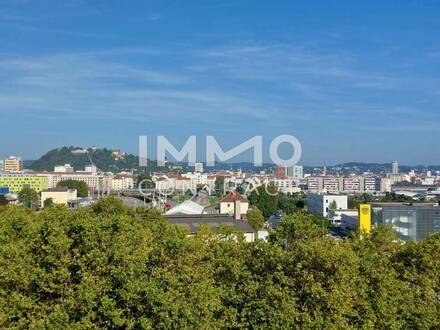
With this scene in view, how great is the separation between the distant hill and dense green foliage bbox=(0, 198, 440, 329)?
17424cm

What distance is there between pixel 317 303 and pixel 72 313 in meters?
4.39

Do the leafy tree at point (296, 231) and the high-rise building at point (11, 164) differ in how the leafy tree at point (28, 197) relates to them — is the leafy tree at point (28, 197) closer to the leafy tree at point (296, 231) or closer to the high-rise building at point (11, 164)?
the leafy tree at point (296, 231)

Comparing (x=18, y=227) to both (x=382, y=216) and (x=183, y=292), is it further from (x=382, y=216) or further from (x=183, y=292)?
(x=382, y=216)

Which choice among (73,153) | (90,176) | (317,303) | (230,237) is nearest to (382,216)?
(230,237)

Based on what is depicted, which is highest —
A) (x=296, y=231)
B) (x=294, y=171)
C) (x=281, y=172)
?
(x=294, y=171)

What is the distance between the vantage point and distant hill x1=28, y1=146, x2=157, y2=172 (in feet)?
609

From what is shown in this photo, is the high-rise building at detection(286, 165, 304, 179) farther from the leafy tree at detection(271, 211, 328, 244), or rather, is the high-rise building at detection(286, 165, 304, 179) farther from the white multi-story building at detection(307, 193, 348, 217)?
the leafy tree at detection(271, 211, 328, 244)

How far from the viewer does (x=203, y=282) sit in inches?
396

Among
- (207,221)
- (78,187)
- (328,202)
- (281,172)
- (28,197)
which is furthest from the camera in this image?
(281,172)

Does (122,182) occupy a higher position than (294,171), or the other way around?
(294,171)

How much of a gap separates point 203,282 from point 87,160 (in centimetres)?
18648

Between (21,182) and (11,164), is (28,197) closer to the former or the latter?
(21,182)

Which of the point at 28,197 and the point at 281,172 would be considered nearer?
the point at 28,197

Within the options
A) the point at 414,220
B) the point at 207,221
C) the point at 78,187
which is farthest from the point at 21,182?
the point at 414,220
